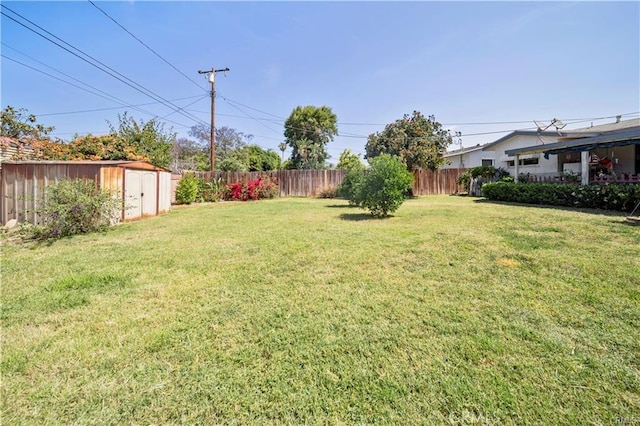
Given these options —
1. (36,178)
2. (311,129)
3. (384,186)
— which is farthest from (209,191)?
(311,129)

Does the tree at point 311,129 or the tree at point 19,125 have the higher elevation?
the tree at point 311,129

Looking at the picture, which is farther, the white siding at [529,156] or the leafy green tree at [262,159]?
the leafy green tree at [262,159]

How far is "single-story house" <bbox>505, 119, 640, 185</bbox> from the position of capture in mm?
9770

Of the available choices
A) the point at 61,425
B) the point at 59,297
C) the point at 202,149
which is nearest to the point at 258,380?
the point at 61,425

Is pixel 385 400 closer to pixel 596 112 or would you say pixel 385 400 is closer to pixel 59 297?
pixel 59 297

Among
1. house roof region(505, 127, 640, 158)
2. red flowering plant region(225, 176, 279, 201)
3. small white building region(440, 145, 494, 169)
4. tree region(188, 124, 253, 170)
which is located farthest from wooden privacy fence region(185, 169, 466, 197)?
tree region(188, 124, 253, 170)

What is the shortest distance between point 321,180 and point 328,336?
55.4 ft

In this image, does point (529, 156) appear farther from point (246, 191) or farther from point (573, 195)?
point (246, 191)

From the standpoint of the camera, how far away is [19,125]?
55.8 ft

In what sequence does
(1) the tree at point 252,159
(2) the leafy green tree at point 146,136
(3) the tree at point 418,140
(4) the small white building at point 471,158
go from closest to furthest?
(2) the leafy green tree at point 146,136, (3) the tree at point 418,140, (4) the small white building at point 471,158, (1) the tree at point 252,159

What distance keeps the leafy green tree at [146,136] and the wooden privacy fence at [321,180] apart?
2.61 m

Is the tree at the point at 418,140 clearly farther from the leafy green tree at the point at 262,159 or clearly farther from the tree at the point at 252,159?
the leafy green tree at the point at 262,159

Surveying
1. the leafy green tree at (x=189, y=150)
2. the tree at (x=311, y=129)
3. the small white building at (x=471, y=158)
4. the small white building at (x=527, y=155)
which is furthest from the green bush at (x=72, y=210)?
the leafy green tree at (x=189, y=150)

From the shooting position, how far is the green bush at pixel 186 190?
14.3 metres
